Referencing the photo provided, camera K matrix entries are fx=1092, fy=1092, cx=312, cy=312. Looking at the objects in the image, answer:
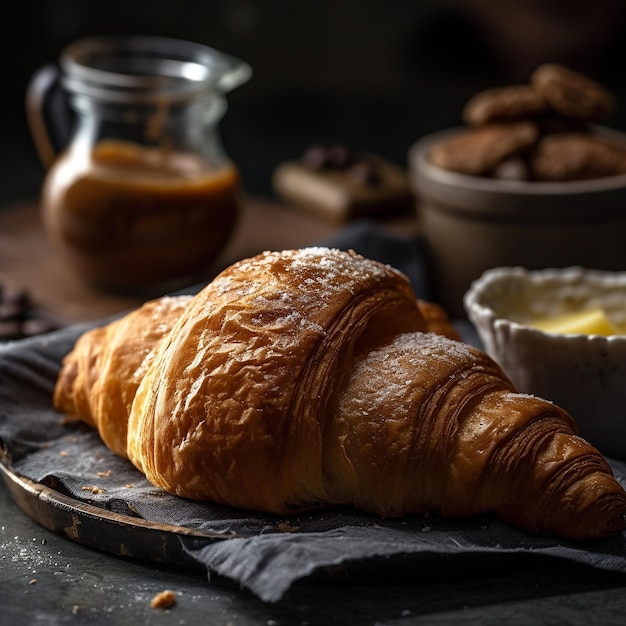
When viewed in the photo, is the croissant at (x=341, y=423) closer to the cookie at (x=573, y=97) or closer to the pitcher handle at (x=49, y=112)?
the cookie at (x=573, y=97)

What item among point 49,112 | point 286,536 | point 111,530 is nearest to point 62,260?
point 49,112

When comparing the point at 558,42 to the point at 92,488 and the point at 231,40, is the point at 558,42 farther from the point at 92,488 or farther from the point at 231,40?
the point at 92,488

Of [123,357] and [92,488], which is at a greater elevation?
[123,357]

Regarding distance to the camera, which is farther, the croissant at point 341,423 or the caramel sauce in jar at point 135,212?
the caramel sauce in jar at point 135,212

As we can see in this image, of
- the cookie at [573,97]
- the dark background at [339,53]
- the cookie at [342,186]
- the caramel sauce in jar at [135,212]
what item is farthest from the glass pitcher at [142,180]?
the dark background at [339,53]

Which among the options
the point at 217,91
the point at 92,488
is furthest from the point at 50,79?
the point at 92,488

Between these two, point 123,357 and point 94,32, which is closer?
point 123,357

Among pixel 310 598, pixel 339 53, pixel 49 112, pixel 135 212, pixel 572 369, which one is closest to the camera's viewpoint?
pixel 310 598

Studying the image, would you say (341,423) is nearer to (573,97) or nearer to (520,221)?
(520,221)
